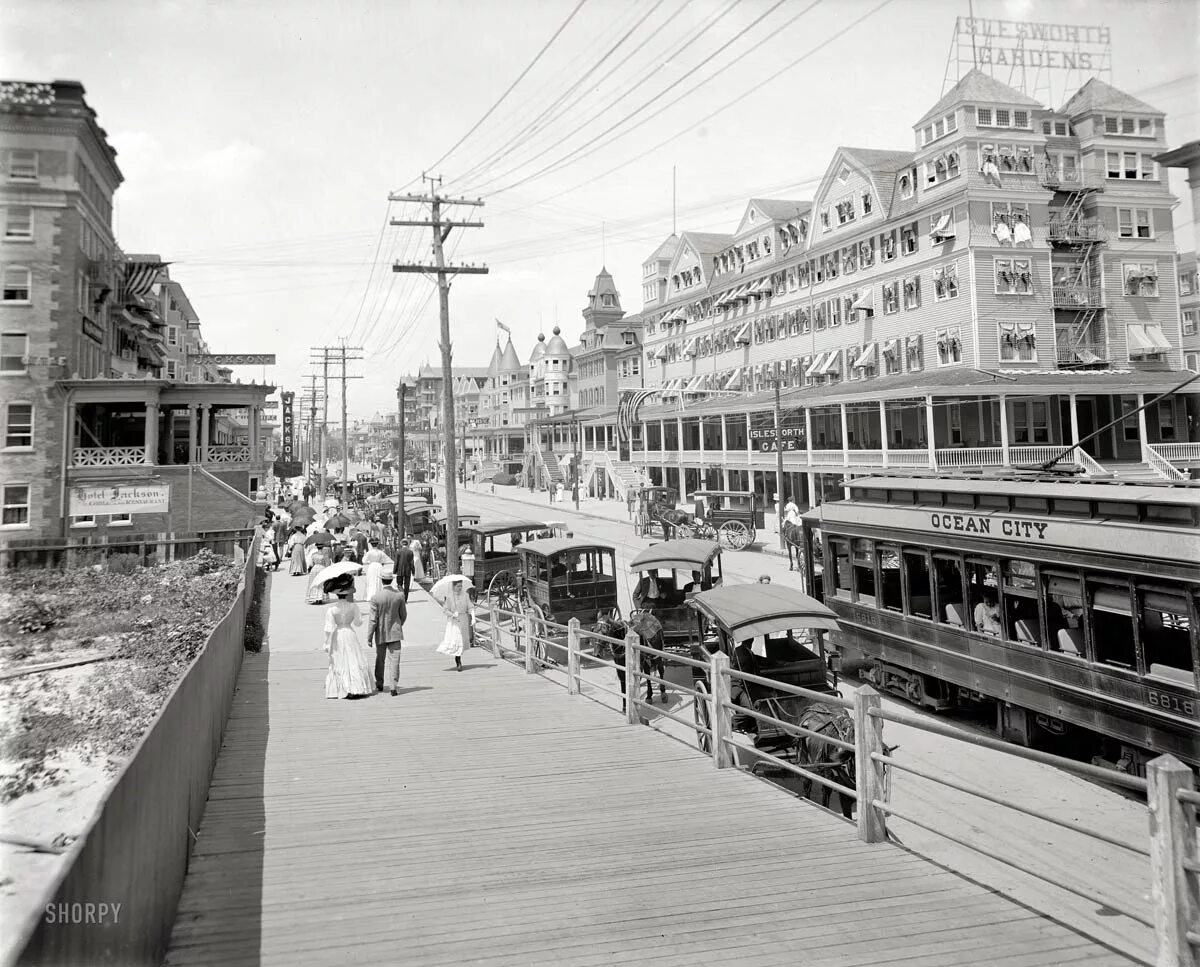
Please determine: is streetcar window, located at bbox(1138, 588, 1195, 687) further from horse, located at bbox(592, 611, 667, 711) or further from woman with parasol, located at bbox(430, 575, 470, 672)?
woman with parasol, located at bbox(430, 575, 470, 672)

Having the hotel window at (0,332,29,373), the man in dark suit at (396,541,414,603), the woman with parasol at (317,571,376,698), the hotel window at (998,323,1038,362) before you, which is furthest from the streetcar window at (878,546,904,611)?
the hotel window at (0,332,29,373)

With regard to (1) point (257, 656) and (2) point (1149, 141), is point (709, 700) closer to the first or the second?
(1) point (257, 656)

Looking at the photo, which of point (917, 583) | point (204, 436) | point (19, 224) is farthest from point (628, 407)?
point (917, 583)

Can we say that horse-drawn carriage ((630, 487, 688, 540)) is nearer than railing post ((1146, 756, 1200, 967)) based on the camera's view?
No

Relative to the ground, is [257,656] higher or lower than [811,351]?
lower

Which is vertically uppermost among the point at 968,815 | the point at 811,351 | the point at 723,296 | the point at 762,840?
the point at 723,296

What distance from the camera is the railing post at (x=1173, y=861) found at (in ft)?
13.6

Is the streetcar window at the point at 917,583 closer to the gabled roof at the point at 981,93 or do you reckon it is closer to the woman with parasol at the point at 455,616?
the woman with parasol at the point at 455,616

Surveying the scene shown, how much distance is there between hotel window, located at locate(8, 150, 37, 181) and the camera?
32375 millimetres

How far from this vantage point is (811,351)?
4512 centimetres

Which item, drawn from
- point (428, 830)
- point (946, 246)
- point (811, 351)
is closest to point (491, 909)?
point (428, 830)

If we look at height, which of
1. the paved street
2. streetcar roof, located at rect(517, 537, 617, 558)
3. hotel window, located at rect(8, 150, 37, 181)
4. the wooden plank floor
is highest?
hotel window, located at rect(8, 150, 37, 181)

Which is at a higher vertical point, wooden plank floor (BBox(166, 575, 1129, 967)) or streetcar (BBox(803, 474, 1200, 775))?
streetcar (BBox(803, 474, 1200, 775))

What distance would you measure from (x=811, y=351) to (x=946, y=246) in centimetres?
1031
